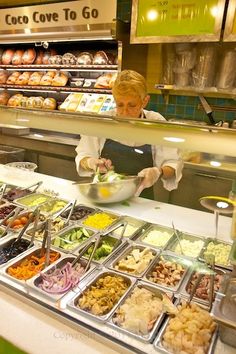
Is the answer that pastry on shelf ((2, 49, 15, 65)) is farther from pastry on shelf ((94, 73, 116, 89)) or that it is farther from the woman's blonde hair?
the woman's blonde hair

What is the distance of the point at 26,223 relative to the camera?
1644 mm

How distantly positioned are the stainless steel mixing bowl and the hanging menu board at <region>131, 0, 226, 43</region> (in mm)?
2125

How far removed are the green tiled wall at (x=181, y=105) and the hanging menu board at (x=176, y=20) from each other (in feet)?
3.19

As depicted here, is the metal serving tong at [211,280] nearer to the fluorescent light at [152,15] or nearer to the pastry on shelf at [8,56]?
the fluorescent light at [152,15]

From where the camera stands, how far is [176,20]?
324 cm

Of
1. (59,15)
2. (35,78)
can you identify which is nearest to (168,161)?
(59,15)

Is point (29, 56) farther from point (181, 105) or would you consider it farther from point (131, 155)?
point (131, 155)

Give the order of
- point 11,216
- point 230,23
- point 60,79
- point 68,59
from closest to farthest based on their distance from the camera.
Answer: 1. point 11,216
2. point 230,23
3. point 68,59
4. point 60,79

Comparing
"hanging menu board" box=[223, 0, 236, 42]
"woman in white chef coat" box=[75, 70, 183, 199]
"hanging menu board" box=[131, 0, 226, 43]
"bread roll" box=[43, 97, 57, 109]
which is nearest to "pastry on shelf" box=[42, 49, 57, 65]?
"bread roll" box=[43, 97, 57, 109]

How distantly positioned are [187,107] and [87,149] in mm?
2406

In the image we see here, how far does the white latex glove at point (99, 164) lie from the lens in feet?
6.59

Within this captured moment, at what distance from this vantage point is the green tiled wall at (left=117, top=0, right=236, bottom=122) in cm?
392

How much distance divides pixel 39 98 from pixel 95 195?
3476mm

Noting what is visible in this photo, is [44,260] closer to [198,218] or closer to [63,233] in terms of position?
[63,233]
